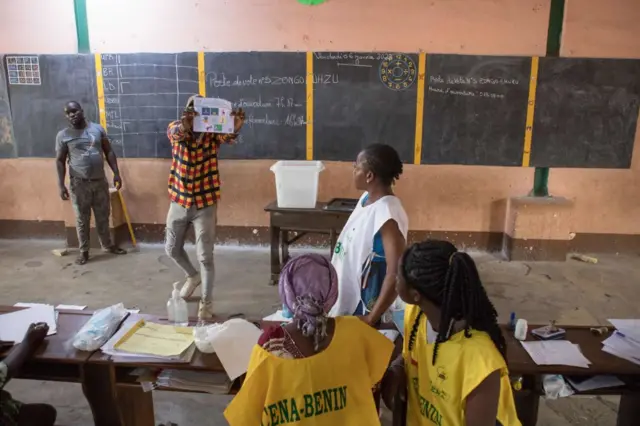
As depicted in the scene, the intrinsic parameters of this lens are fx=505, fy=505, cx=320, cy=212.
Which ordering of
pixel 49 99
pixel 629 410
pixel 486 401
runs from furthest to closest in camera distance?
pixel 49 99
pixel 629 410
pixel 486 401

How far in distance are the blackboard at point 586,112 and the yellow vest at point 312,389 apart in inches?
179

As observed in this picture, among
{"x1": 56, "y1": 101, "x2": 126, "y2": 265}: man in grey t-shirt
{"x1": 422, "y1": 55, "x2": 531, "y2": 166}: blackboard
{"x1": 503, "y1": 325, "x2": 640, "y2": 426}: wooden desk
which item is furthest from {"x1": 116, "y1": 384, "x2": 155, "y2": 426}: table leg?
{"x1": 422, "y1": 55, "x2": 531, "y2": 166}: blackboard

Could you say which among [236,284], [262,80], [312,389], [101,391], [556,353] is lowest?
[236,284]

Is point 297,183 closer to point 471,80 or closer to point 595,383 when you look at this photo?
point 471,80

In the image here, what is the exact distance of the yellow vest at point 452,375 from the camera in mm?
1304

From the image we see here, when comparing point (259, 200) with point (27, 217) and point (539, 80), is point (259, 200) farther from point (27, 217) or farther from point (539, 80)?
point (539, 80)

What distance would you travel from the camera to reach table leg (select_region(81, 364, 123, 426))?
1945 millimetres

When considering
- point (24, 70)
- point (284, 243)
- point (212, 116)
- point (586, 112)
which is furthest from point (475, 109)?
point (24, 70)

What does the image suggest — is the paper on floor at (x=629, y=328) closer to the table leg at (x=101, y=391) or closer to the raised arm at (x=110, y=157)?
the table leg at (x=101, y=391)

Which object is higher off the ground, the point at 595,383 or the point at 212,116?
the point at 212,116

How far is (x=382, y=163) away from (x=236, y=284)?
2.82 metres

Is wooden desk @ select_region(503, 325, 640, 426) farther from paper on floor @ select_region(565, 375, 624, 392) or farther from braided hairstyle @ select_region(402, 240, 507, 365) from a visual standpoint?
braided hairstyle @ select_region(402, 240, 507, 365)

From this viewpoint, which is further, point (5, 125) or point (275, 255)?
point (5, 125)

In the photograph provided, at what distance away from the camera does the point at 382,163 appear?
2105 mm
